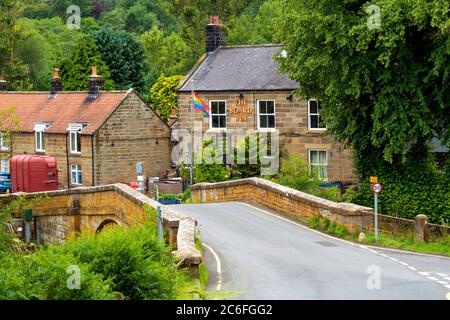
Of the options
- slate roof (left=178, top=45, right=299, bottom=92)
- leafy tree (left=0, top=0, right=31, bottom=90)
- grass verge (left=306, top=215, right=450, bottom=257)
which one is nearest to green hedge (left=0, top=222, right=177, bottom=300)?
grass verge (left=306, top=215, right=450, bottom=257)

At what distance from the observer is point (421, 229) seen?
27250 millimetres

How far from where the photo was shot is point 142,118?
5659 cm

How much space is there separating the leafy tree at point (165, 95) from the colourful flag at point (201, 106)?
85.4ft

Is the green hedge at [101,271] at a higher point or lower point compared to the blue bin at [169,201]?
higher

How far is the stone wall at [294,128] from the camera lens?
46.6 m

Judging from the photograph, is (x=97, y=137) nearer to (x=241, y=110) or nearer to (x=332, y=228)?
(x=241, y=110)

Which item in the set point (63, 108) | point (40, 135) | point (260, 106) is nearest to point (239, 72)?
point (260, 106)

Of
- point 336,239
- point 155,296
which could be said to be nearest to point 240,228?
point 336,239

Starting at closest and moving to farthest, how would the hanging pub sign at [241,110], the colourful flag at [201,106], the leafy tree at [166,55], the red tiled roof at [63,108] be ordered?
the hanging pub sign at [241,110] < the colourful flag at [201,106] < the red tiled roof at [63,108] < the leafy tree at [166,55]

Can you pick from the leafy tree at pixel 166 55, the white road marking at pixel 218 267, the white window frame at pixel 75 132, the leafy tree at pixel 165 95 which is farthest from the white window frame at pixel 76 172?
the white road marking at pixel 218 267

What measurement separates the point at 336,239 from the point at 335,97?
24.9ft

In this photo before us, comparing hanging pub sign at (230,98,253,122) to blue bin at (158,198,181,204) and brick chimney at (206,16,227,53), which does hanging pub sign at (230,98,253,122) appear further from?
blue bin at (158,198,181,204)

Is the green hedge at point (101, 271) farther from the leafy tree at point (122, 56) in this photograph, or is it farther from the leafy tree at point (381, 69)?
the leafy tree at point (122, 56)

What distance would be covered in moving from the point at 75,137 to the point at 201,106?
9.75 meters
